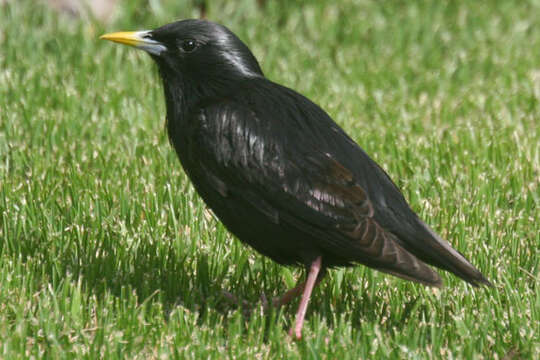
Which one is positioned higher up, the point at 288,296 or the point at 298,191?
the point at 298,191

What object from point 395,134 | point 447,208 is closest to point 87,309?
point 447,208

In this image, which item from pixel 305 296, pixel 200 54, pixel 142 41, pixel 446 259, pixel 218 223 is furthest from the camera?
pixel 218 223

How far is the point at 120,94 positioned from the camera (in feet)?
21.5

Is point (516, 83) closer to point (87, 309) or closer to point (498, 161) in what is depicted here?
point (498, 161)

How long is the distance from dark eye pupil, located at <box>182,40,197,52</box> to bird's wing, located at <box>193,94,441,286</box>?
0.43 meters

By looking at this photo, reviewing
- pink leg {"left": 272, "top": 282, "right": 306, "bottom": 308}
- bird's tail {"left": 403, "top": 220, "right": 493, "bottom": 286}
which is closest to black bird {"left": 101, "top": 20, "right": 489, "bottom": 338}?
bird's tail {"left": 403, "top": 220, "right": 493, "bottom": 286}

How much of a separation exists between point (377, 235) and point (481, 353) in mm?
634

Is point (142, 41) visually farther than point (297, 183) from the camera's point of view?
Yes

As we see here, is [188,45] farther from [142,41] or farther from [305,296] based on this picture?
[305,296]

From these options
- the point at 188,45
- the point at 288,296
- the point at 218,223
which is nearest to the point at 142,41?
the point at 188,45

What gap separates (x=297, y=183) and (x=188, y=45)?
0.92m

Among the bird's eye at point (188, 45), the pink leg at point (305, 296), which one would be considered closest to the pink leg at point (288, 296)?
the pink leg at point (305, 296)

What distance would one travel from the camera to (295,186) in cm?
373

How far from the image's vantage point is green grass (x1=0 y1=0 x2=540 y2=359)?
12.3ft
